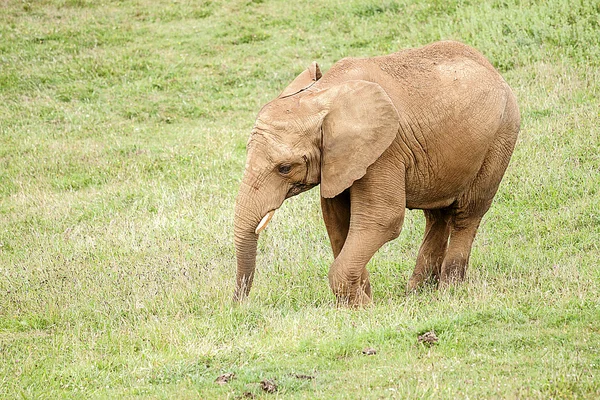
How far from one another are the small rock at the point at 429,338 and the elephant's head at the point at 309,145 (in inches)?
75.0

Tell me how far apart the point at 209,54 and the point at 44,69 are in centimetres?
424

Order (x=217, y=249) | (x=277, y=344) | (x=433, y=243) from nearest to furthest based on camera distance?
(x=277, y=344) → (x=433, y=243) → (x=217, y=249)

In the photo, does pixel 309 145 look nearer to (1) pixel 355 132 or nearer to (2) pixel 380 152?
(1) pixel 355 132

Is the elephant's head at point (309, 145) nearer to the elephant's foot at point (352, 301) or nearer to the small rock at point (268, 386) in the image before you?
the elephant's foot at point (352, 301)

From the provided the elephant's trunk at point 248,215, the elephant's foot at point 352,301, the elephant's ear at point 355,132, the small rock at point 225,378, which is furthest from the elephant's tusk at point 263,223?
the small rock at point 225,378

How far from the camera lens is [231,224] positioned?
13859mm

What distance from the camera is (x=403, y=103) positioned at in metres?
10.1

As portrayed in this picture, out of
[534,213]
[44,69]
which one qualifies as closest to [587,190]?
[534,213]

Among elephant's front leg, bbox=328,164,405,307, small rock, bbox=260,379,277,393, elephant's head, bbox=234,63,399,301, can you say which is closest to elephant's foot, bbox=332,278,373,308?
elephant's front leg, bbox=328,164,405,307

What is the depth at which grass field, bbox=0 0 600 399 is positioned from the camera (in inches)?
308

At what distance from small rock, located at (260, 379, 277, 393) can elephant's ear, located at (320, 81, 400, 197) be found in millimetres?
2668

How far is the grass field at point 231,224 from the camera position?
7.83m

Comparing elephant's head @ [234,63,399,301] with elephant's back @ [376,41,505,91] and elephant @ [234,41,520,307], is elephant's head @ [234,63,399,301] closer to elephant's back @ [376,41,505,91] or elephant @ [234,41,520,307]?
elephant @ [234,41,520,307]

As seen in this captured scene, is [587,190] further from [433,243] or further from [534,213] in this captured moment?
[433,243]
